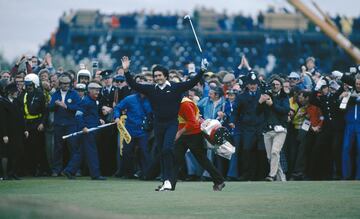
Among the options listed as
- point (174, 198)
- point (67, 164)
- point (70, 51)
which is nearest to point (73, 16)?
point (70, 51)

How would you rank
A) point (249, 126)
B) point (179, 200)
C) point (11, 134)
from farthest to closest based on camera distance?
point (249, 126) → point (11, 134) → point (179, 200)

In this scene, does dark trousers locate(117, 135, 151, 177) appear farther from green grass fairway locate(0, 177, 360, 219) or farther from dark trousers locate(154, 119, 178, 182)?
dark trousers locate(154, 119, 178, 182)

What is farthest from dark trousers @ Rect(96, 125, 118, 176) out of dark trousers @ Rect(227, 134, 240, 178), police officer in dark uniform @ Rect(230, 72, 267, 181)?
police officer in dark uniform @ Rect(230, 72, 267, 181)

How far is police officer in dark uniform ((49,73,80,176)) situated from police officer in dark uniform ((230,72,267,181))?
3.66 m

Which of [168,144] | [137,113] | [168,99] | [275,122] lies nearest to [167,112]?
[168,99]

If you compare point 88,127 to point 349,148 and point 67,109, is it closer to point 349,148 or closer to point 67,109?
point 67,109

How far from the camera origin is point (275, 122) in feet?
82.3

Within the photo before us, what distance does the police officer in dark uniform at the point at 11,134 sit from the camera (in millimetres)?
24828

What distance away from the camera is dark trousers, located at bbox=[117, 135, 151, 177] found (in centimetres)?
2536

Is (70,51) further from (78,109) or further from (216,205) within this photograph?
(216,205)

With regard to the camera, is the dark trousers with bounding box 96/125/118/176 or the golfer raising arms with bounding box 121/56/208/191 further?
the dark trousers with bounding box 96/125/118/176

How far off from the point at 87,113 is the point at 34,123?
1550mm

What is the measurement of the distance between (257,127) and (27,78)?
5375 mm

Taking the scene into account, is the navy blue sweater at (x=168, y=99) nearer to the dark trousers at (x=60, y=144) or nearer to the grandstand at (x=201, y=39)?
the dark trousers at (x=60, y=144)
